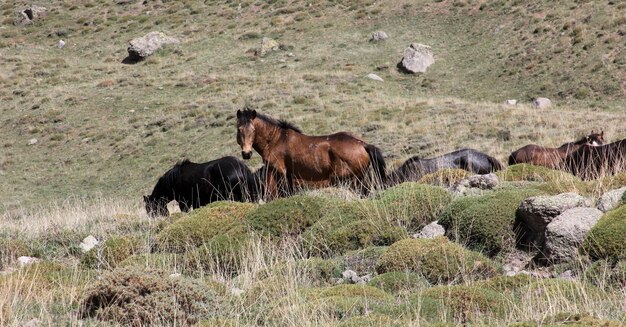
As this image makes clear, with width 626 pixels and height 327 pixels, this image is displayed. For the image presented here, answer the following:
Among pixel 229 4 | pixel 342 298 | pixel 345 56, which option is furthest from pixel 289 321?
pixel 229 4

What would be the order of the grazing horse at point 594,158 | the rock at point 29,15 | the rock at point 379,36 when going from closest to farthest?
the grazing horse at point 594,158 < the rock at point 379,36 < the rock at point 29,15

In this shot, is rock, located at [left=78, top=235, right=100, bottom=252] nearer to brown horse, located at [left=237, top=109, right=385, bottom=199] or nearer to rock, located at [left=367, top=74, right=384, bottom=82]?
brown horse, located at [left=237, top=109, right=385, bottom=199]

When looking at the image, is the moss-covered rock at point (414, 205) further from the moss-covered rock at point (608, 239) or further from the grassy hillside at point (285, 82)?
the grassy hillside at point (285, 82)

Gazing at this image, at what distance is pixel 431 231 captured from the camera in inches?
418

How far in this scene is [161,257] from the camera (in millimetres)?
10281

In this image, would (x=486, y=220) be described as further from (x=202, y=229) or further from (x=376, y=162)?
(x=376, y=162)

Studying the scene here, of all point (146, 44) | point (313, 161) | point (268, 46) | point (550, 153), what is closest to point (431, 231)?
point (313, 161)

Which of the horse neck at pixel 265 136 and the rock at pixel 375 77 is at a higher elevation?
the horse neck at pixel 265 136

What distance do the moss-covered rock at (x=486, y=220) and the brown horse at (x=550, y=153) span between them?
20.3 ft

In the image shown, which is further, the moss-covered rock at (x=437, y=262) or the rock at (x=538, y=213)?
the rock at (x=538, y=213)

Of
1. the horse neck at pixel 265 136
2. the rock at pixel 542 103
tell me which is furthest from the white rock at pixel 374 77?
the horse neck at pixel 265 136

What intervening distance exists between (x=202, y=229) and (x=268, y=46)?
156 feet

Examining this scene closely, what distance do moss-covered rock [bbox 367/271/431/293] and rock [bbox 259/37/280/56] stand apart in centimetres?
4980

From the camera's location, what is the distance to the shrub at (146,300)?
7.22 metres
